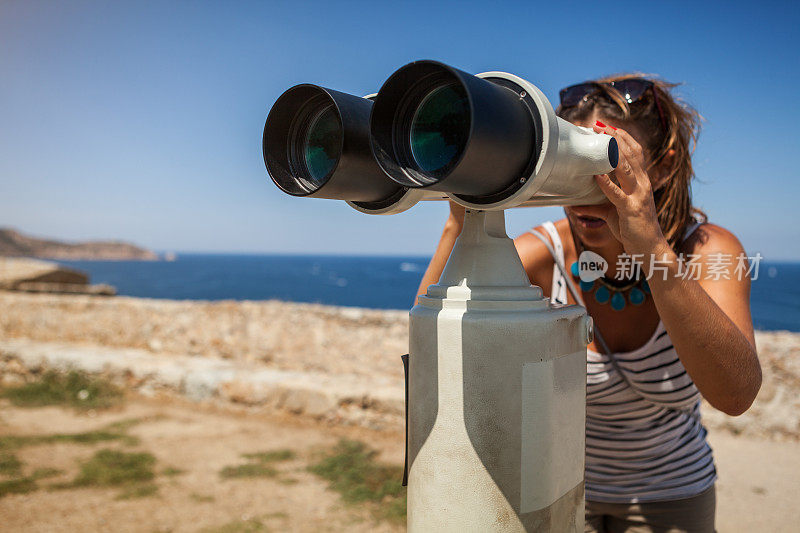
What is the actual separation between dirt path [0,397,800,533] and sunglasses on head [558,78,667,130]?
2841 mm

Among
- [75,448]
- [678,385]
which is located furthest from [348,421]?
[678,385]

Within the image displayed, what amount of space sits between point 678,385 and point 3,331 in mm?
7850

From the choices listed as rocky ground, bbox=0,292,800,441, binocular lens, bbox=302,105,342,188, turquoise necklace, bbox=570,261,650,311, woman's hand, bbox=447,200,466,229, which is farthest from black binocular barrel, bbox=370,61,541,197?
rocky ground, bbox=0,292,800,441

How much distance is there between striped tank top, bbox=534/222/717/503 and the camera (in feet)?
4.66

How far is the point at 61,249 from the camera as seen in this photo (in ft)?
412

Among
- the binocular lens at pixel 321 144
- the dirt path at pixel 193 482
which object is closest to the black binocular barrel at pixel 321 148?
the binocular lens at pixel 321 144

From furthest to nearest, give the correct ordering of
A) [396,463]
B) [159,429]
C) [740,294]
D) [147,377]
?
1. [147,377]
2. [159,429]
3. [396,463]
4. [740,294]

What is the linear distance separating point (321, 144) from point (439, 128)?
25 cm

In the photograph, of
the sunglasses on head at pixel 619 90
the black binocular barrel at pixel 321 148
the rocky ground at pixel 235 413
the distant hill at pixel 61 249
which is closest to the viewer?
the black binocular barrel at pixel 321 148

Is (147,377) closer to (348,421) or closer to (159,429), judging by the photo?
(159,429)

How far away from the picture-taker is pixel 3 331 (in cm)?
695

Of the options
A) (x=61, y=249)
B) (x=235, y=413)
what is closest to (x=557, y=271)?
(x=235, y=413)

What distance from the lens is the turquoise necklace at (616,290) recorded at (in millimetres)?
1418

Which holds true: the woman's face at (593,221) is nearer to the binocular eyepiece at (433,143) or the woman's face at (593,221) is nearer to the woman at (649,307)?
the woman at (649,307)
